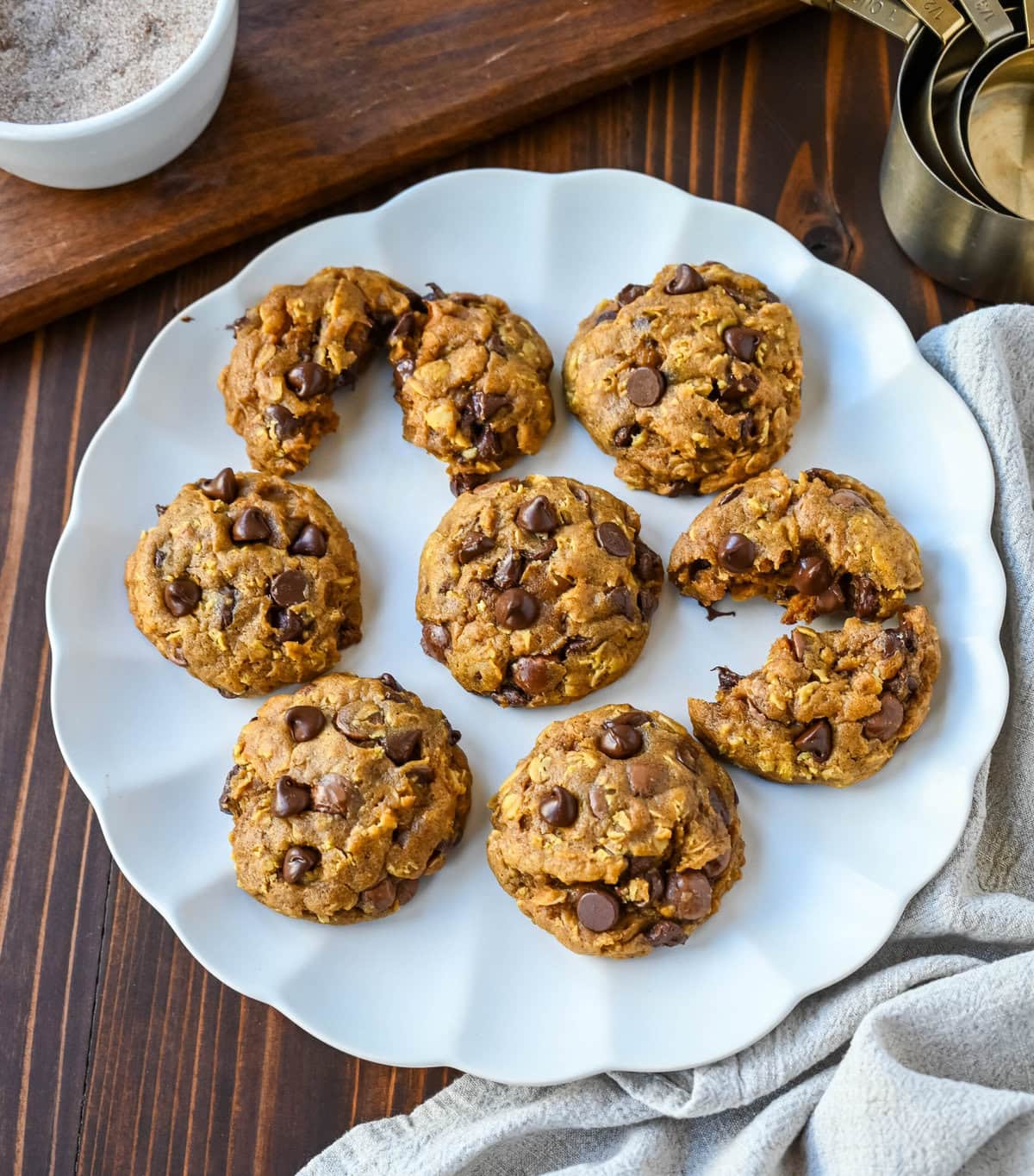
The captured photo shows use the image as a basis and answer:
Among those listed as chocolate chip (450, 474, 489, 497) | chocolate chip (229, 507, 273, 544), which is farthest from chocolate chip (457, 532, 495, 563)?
chocolate chip (229, 507, 273, 544)

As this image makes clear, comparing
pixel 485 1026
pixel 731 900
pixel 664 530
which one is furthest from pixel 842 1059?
pixel 664 530

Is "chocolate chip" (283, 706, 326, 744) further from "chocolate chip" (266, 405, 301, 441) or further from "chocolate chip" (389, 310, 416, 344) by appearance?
"chocolate chip" (389, 310, 416, 344)

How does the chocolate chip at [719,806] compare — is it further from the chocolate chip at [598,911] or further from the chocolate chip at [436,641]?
the chocolate chip at [436,641]

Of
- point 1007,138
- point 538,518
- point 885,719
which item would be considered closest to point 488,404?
point 538,518

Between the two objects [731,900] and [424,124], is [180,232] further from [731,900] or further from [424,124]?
[731,900]

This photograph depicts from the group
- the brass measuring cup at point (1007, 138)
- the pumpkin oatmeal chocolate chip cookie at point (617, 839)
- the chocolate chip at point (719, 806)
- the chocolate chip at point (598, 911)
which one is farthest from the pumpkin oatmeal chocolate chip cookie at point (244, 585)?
the brass measuring cup at point (1007, 138)
